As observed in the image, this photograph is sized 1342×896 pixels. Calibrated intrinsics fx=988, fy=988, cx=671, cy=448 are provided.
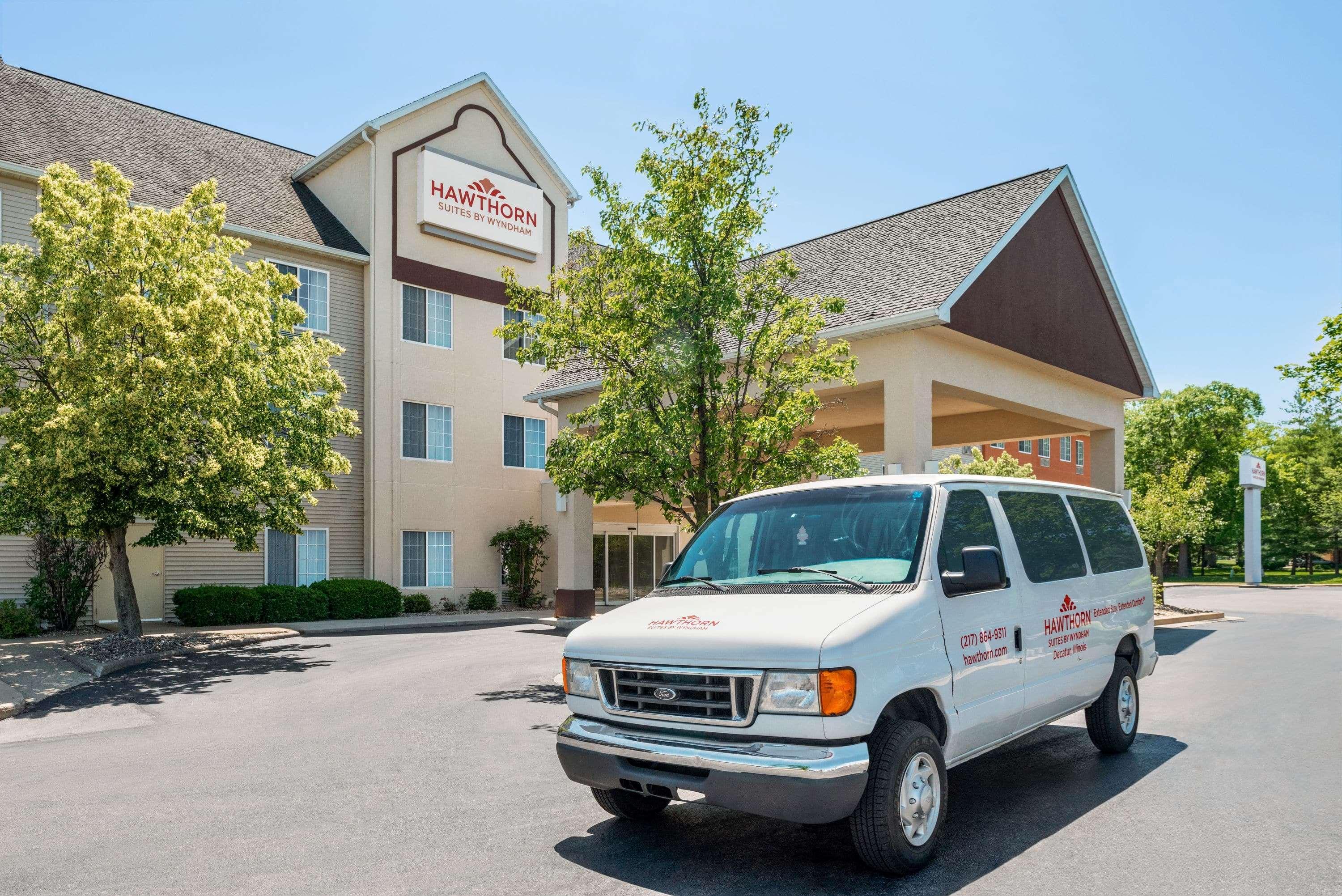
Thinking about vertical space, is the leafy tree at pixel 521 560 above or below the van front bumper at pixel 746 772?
below

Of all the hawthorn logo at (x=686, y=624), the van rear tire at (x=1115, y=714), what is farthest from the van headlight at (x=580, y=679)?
the van rear tire at (x=1115, y=714)

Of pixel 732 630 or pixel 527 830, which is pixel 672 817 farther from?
pixel 732 630

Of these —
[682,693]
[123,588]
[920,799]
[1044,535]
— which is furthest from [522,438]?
[920,799]

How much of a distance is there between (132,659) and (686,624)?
44.4 ft

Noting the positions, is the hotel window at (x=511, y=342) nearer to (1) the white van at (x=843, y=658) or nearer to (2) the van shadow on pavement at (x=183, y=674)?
(2) the van shadow on pavement at (x=183, y=674)

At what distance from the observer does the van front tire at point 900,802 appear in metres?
4.94

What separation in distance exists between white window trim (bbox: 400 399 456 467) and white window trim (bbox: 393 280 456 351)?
11 centimetres

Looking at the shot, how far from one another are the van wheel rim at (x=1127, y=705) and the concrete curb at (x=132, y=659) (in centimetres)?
1356

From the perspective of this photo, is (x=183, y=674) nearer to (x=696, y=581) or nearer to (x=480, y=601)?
(x=696, y=581)

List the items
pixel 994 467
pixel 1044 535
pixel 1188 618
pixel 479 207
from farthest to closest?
pixel 994 467
pixel 479 207
pixel 1188 618
pixel 1044 535

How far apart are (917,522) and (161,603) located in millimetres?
21509

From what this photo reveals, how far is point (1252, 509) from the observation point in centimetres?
4681

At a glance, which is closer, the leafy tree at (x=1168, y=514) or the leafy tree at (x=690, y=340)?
the leafy tree at (x=690, y=340)

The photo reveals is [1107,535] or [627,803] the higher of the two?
[1107,535]
